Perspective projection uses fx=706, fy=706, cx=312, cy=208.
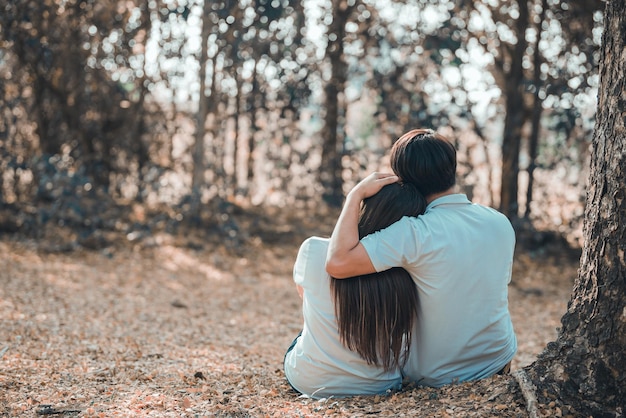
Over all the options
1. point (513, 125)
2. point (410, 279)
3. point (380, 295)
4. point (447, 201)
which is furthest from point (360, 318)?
point (513, 125)

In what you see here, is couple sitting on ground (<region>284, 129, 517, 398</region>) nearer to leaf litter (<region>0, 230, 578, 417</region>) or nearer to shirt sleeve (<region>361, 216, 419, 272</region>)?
shirt sleeve (<region>361, 216, 419, 272</region>)

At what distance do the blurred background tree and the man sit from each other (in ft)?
15.2

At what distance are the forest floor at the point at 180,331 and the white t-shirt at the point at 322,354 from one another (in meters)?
0.07

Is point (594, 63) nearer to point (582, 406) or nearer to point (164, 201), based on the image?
point (164, 201)

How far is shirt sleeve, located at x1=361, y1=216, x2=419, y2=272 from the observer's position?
7.96ft

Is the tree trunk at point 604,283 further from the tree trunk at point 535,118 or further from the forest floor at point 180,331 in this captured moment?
the tree trunk at point 535,118

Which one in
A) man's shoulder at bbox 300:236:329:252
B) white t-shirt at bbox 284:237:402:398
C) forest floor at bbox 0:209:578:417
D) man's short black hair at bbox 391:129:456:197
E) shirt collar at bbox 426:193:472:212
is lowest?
forest floor at bbox 0:209:578:417

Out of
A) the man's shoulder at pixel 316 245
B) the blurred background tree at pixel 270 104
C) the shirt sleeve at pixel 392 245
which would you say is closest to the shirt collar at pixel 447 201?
the shirt sleeve at pixel 392 245

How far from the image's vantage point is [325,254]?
257 centimetres

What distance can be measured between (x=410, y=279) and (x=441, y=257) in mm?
156

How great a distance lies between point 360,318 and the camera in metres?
2.53

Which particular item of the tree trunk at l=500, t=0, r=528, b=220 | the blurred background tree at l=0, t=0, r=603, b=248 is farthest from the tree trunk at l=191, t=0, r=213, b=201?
the tree trunk at l=500, t=0, r=528, b=220

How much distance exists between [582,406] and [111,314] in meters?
3.43

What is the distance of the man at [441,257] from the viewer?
8.04ft
